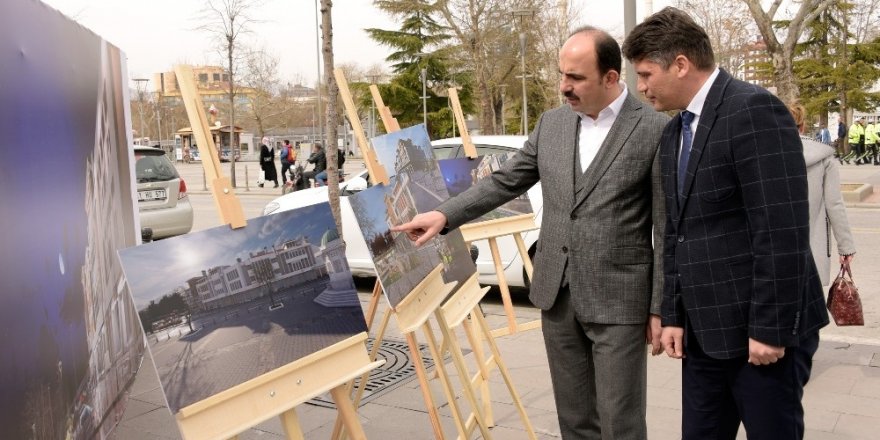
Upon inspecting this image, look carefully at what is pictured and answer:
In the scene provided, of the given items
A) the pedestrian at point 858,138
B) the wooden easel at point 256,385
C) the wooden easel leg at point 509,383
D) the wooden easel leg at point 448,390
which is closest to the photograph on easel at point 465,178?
the wooden easel leg at point 509,383

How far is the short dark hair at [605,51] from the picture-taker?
2.92 meters

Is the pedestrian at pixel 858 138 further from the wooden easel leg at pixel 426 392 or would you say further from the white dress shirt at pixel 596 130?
the wooden easel leg at pixel 426 392

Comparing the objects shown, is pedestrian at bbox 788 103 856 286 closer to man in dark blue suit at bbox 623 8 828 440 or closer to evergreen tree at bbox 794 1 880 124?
man in dark blue suit at bbox 623 8 828 440

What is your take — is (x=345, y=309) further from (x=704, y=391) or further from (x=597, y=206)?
(x=704, y=391)

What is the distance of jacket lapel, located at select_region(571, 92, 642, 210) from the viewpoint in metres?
2.94

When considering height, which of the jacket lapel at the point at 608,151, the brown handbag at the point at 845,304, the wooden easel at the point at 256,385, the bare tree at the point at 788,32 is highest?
the bare tree at the point at 788,32

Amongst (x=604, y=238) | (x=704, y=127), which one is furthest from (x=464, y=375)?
(x=704, y=127)

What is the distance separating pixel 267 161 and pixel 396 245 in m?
24.0

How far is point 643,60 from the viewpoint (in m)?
2.61

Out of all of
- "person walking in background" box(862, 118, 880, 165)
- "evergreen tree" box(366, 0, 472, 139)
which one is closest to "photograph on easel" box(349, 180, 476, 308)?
"person walking in background" box(862, 118, 880, 165)

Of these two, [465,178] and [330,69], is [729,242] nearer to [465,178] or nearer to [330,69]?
[465,178]

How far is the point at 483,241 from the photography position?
7688mm

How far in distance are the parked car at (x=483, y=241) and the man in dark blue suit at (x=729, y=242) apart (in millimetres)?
4572

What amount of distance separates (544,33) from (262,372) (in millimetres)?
35410
